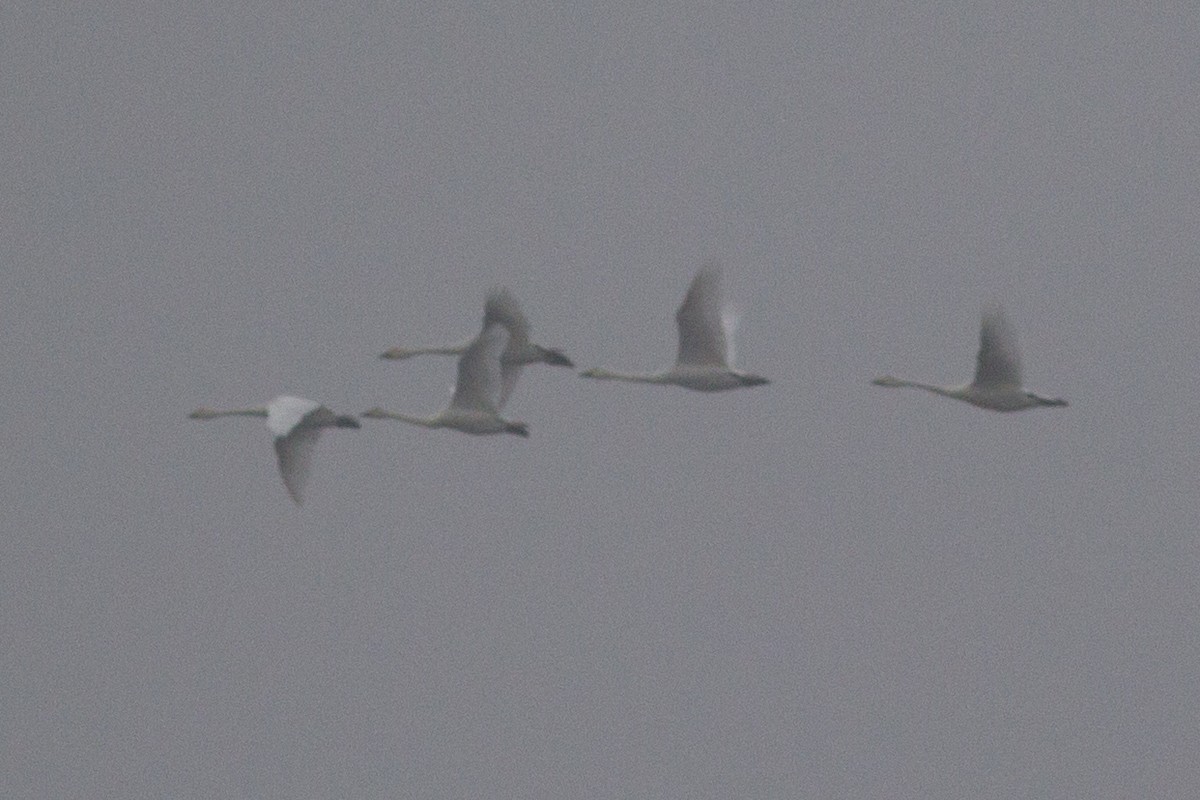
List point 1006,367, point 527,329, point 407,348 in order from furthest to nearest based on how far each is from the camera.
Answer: point 407,348
point 527,329
point 1006,367

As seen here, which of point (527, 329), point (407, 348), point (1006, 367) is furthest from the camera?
point (407, 348)

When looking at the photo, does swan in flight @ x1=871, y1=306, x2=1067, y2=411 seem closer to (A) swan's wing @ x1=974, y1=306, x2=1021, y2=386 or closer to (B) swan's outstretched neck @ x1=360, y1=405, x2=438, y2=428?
(A) swan's wing @ x1=974, y1=306, x2=1021, y2=386

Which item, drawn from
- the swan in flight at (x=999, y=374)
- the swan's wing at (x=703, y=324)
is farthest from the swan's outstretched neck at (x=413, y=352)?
the swan in flight at (x=999, y=374)

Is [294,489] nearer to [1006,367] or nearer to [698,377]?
[698,377]

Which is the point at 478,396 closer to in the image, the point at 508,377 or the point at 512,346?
the point at 512,346

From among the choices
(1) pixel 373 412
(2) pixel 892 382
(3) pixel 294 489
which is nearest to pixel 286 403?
(3) pixel 294 489

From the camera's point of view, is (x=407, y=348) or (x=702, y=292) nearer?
(x=702, y=292)

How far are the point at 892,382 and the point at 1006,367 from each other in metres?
4.63

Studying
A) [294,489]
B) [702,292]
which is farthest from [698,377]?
[294,489]

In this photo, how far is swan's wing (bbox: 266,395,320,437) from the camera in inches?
2096

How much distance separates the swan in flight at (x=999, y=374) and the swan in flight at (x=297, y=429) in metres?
8.44

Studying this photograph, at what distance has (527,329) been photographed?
2267 inches

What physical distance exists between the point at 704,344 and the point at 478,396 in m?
3.25

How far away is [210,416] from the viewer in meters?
60.6
